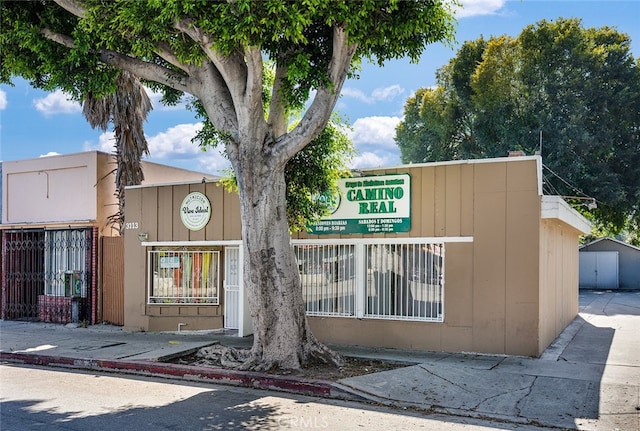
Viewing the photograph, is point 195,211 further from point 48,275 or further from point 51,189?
point 48,275

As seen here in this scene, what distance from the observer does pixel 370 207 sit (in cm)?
1277

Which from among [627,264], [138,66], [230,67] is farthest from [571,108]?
[138,66]

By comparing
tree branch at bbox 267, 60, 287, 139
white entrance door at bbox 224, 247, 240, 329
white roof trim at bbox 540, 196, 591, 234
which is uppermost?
tree branch at bbox 267, 60, 287, 139

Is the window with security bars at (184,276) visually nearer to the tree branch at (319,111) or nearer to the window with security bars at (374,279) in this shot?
the window with security bars at (374,279)

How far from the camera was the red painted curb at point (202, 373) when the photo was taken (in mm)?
9070

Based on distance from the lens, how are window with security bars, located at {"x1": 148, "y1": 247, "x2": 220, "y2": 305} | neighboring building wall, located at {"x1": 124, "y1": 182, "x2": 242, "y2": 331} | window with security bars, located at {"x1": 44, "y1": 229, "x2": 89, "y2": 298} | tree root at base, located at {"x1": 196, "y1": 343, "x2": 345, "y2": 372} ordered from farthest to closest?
window with security bars, located at {"x1": 44, "y1": 229, "x2": 89, "y2": 298} → window with security bars, located at {"x1": 148, "y1": 247, "x2": 220, "y2": 305} → neighboring building wall, located at {"x1": 124, "y1": 182, "x2": 242, "y2": 331} → tree root at base, located at {"x1": 196, "y1": 343, "x2": 345, "y2": 372}

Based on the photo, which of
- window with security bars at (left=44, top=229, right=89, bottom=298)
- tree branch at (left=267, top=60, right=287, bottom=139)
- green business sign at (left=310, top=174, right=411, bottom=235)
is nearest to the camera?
tree branch at (left=267, top=60, right=287, bottom=139)

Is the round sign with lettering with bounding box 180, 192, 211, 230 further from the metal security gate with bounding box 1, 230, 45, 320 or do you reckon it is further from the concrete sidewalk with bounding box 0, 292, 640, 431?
the metal security gate with bounding box 1, 230, 45, 320

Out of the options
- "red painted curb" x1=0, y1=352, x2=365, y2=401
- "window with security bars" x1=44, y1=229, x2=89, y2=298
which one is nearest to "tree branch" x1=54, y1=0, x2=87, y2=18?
"red painted curb" x1=0, y1=352, x2=365, y2=401

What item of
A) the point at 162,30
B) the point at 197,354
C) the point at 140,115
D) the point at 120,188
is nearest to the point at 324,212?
the point at 197,354

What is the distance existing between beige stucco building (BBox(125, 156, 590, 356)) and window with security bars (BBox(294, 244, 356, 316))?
2cm

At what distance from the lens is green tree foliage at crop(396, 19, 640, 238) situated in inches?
1025

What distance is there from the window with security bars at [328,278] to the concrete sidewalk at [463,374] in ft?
3.35

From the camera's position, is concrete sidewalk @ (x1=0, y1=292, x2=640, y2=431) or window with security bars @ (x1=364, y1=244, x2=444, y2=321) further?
window with security bars @ (x1=364, y1=244, x2=444, y2=321)
